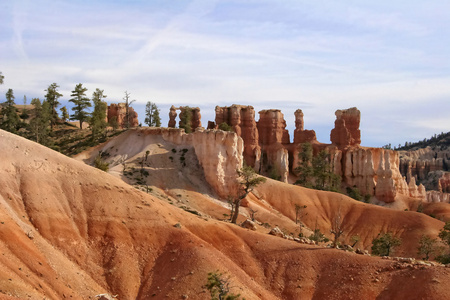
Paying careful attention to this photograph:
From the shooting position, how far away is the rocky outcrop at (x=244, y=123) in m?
106

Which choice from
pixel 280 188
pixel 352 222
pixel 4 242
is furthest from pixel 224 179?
pixel 4 242

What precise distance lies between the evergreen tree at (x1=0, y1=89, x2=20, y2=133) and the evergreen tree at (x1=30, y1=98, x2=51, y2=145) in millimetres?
3083

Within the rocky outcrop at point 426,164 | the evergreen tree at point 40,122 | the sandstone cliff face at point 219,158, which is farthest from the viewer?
the rocky outcrop at point 426,164

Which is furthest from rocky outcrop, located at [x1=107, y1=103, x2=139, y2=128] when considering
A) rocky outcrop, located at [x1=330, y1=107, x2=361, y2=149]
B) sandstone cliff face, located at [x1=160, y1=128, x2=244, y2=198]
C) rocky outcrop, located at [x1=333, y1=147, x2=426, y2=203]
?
rocky outcrop, located at [x1=330, y1=107, x2=361, y2=149]

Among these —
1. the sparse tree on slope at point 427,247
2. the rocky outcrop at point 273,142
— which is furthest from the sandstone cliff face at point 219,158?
the rocky outcrop at point 273,142

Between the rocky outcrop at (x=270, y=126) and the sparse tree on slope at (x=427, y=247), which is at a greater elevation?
the rocky outcrop at (x=270, y=126)

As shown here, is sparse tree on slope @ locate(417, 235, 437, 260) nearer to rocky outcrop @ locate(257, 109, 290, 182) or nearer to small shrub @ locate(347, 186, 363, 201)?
small shrub @ locate(347, 186, 363, 201)

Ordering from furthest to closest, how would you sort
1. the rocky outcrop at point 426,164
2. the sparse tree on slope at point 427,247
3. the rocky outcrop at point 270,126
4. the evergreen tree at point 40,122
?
the rocky outcrop at point 426,164
the rocky outcrop at point 270,126
the evergreen tree at point 40,122
the sparse tree on slope at point 427,247

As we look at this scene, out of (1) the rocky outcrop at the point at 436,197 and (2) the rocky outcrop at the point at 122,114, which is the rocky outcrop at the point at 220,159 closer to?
(2) the rocky outcrop at the point at 122,114

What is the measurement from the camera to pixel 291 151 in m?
113

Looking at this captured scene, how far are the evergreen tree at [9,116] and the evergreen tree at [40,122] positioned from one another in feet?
10.1

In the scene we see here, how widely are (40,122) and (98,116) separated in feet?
32.9

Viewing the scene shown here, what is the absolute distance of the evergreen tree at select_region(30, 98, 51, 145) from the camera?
83562 millimetres

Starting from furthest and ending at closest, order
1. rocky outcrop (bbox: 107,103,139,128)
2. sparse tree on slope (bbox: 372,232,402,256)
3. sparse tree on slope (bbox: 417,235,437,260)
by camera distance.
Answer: rocky outcrop (bbox: 107,103,139,128)
sparse tree on slope (bbox: 417,235,437,260)
sparse tree on slope (bbox: 372,232,402,256)
